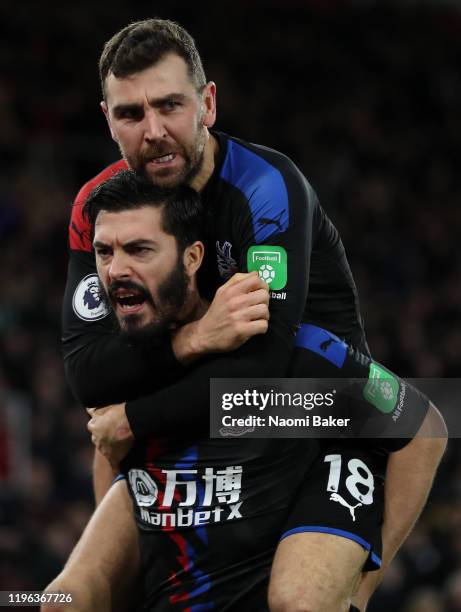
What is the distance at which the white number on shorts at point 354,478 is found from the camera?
3.53 metres

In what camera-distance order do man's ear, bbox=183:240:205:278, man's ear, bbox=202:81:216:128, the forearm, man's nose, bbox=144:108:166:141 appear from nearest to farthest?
A: 1. man's nose, bbox=144:108:166:141
2. man's ear, bbox=183:240:205:278
3. man's ear, bbox=202:81:216:128
4. the forearm

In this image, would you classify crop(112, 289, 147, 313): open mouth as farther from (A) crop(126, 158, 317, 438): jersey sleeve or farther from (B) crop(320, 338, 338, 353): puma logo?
(B) crop(320, 338, 338, 353): puma logo

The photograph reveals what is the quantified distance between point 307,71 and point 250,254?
957 cm

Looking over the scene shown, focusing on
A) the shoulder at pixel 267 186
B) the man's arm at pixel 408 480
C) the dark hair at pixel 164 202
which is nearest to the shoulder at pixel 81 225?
the dark hair at pixel 164 202

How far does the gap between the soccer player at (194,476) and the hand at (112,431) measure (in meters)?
0.15

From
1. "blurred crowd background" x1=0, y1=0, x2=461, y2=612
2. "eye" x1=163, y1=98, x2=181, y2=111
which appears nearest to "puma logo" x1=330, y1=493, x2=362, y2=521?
"eye" x1=163, y1=98, x2=181, y2=111

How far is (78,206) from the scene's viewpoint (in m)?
3.66

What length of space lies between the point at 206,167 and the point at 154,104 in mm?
304

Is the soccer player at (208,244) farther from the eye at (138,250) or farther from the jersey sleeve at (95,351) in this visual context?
the eye at (138,250)

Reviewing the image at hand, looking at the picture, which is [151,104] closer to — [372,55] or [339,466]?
[339,466]

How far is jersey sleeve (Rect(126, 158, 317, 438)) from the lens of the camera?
3275mm

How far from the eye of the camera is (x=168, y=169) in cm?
344

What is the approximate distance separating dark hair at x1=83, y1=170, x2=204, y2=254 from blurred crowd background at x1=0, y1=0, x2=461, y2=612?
2.96 m

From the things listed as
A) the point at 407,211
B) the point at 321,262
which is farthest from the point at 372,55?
the point at 321,262
